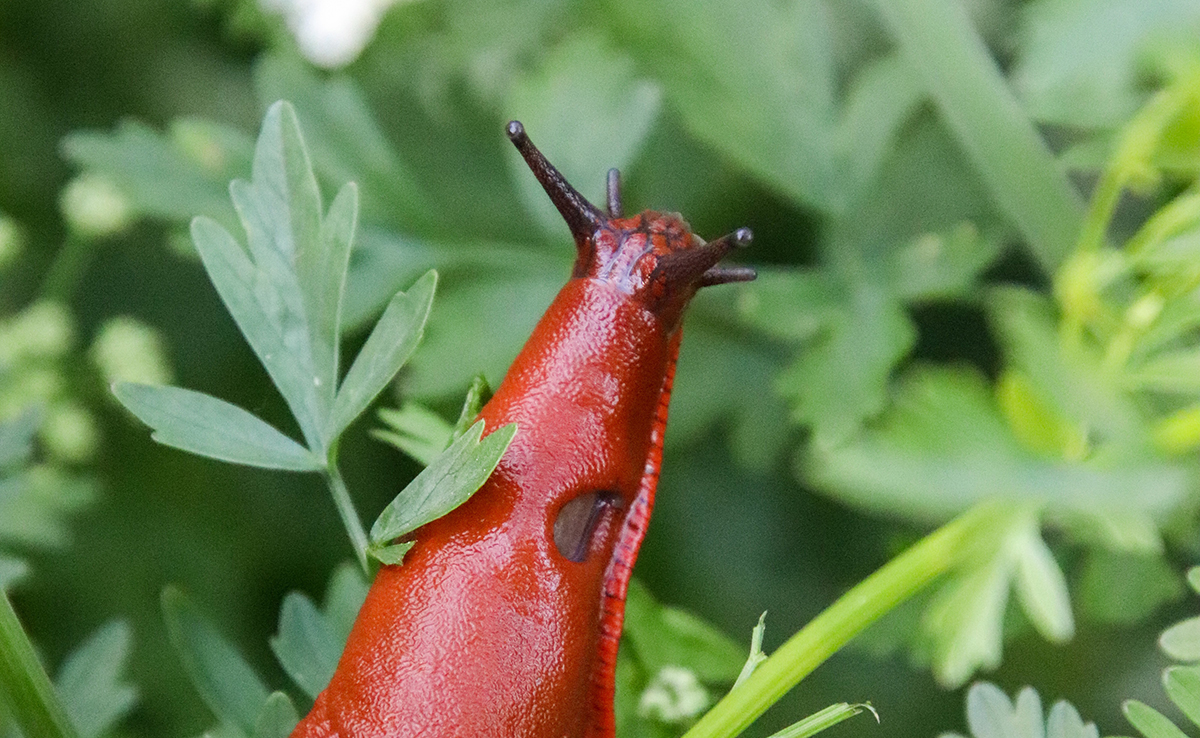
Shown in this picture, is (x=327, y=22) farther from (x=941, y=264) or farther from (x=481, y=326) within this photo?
(x=941, y=264)

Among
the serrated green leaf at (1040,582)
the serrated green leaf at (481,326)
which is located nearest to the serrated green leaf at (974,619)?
the serrated green leaf at (1040,582)

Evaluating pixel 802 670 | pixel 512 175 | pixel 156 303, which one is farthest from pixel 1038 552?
pixel 156 303

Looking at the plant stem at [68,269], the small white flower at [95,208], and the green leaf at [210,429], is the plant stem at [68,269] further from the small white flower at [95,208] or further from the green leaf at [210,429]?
the green leaf at [210,429]

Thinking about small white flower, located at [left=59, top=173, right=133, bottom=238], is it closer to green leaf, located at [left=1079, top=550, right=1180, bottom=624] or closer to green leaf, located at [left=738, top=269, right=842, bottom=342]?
green leaf, located at [left=738, top=269, right=842, bottom=342]

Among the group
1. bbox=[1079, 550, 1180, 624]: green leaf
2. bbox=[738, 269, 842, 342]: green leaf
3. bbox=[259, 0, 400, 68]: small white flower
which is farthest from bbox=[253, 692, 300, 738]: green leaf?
bbox=[259, 0, 400, 68]: small white flower

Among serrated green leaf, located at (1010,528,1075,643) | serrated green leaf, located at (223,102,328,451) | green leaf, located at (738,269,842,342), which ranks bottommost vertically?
serrated green leaf, located at (1010,528,1075,643)
